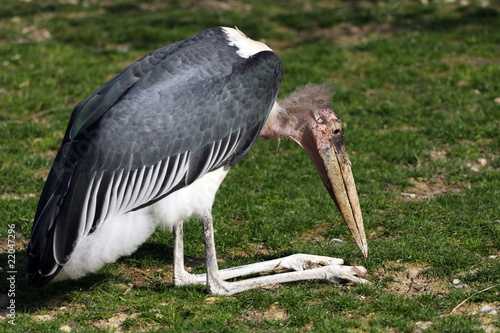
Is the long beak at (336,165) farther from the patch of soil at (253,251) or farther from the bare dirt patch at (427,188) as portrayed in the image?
the bare dirt patch at (427,188)

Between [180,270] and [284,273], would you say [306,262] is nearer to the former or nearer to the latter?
[284,273]

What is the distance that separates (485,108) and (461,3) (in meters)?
4.26

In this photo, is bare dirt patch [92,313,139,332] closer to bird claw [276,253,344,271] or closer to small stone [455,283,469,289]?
bird claw [276,253,344,271]

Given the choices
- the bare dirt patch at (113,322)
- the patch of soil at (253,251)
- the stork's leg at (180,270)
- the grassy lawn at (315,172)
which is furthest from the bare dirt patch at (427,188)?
the bare dirt patch at (113,322)

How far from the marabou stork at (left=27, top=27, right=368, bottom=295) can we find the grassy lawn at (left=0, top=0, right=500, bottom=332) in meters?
0.32

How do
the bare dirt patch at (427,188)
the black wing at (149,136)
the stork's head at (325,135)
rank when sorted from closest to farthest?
the black wing at (149,136) → the stork's head at (325,135) → the bare dirt patch at (427,188)

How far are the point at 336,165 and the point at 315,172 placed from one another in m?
1.67

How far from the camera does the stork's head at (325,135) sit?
4586mm

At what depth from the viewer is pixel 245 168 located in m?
6.39

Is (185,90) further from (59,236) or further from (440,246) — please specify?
(440,246)

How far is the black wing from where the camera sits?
3.87 metres

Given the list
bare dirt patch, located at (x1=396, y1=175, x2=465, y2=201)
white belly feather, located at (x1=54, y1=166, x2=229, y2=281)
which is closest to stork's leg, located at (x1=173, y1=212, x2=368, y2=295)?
white belly feather, located at (x1=54, y1=166, x2=229, y2=281)

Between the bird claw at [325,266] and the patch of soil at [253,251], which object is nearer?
the bird claw at [325,266]

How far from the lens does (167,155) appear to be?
4.03 metres
